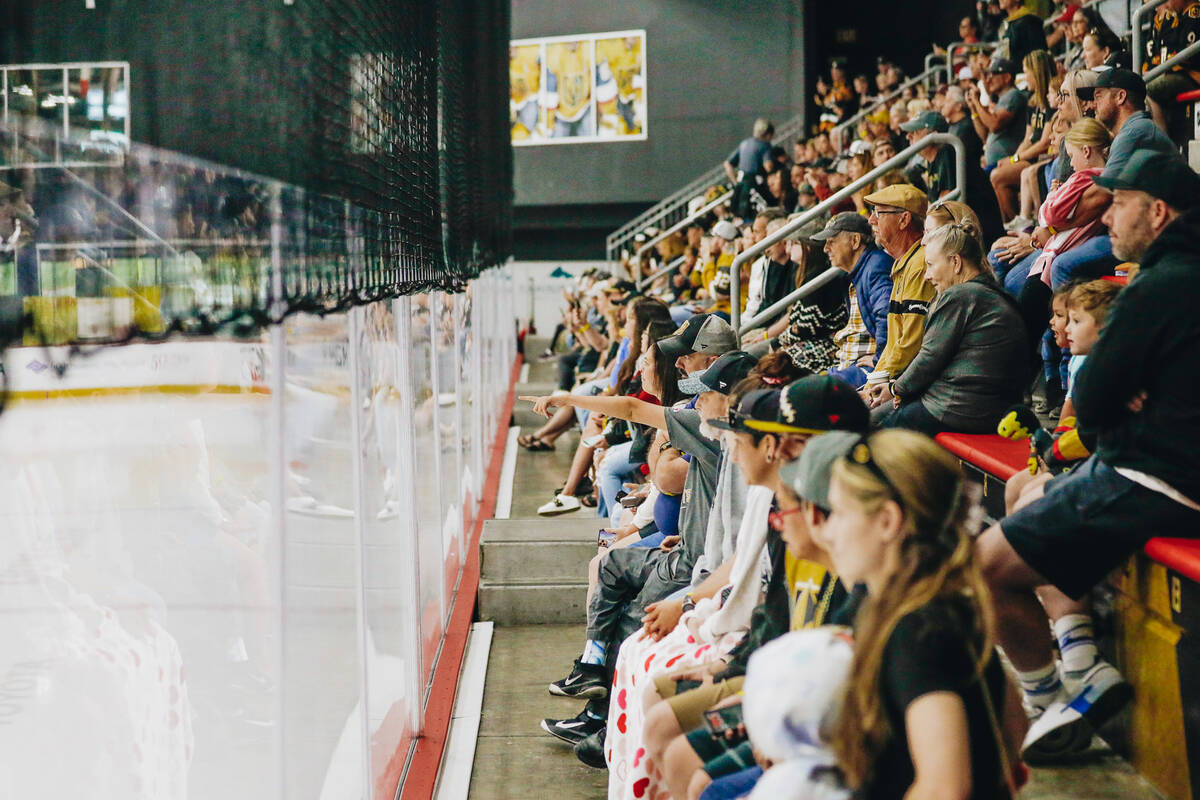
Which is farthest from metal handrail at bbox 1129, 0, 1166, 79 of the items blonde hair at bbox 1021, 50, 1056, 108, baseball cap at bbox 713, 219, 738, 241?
baseball cap at bbox 713, 219, 738, 241

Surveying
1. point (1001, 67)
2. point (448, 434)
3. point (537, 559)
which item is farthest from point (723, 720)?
point (1001, 67)

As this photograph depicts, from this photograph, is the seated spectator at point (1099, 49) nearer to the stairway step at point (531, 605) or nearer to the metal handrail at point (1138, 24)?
the metal handrail at point (1138, 24)

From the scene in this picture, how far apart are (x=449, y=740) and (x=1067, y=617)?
2.39m

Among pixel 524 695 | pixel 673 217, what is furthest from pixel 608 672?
pixel 673 217

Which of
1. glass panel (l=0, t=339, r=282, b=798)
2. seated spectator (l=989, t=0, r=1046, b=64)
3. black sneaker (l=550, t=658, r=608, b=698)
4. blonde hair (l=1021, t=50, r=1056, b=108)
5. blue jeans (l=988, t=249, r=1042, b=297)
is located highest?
seated spectator (l=989, t=0, r=1046, b=64)

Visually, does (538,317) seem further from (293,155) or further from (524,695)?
(293,155)

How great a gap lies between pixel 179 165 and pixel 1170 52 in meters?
6.50

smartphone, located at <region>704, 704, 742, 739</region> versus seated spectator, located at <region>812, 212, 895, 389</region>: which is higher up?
seated spectator, located at <region>812, 212, 895, 389</region>

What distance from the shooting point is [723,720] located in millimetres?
2742

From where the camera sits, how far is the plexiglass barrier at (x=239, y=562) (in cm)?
319

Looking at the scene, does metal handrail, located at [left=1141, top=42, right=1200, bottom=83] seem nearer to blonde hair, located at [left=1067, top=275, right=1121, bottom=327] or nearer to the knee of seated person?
blonde hair, located at [left=1067, top=275, right=1121, bottom=327]

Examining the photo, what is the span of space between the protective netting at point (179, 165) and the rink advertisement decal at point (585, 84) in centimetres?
1741

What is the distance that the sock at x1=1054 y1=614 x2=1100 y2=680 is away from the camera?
3.25 m

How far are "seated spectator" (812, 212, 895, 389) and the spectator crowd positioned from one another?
15mm
